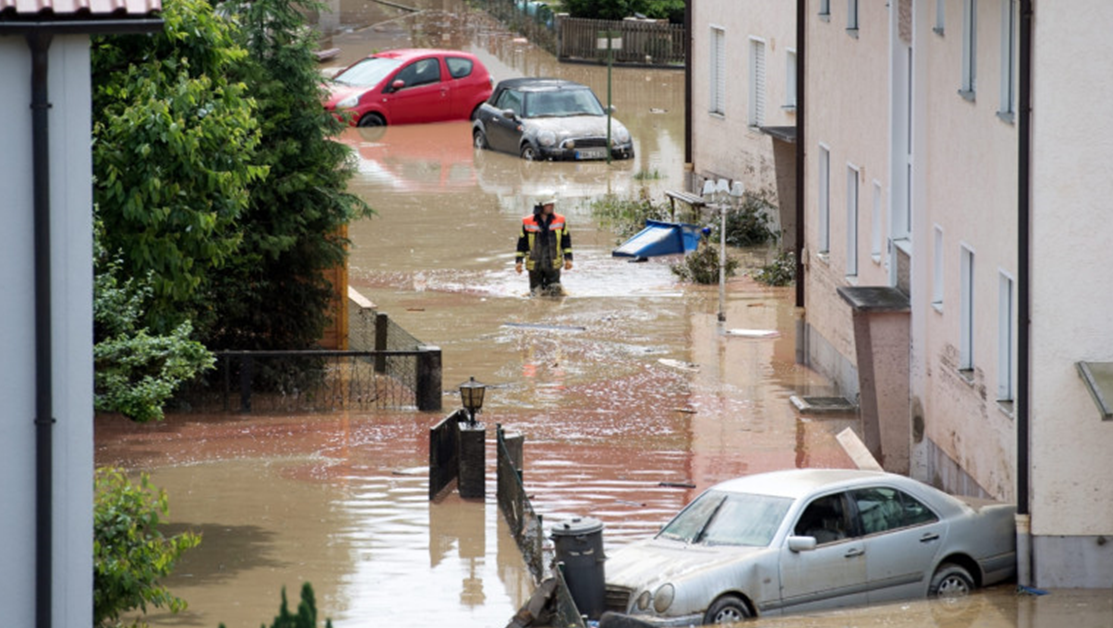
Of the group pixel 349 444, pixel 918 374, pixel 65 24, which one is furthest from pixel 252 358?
pixel 65 24

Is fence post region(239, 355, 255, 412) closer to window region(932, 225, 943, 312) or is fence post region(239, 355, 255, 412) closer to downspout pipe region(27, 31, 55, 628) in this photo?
window region(932, 225, 943, 312)

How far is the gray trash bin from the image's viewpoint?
1481cm

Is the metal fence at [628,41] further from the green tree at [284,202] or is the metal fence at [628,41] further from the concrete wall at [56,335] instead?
the concrete wall at [56,335]

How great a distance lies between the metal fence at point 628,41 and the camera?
5303 centimetres

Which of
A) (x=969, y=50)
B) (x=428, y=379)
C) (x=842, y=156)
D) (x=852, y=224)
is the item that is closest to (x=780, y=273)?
(x=842, y=156)

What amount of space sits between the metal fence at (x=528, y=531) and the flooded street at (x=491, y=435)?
156mm

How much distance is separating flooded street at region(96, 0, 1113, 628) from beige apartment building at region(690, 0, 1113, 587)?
2.66 ft

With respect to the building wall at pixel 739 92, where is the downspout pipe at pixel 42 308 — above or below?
below

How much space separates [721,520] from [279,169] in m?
9.00

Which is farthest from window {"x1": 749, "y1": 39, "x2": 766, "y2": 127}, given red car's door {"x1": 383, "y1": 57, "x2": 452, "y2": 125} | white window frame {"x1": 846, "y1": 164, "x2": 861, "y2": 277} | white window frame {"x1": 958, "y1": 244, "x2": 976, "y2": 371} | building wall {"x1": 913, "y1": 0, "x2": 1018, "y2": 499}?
white window frame {"x1": 958, "y1": 244, "x2": 976, "y2": 371}

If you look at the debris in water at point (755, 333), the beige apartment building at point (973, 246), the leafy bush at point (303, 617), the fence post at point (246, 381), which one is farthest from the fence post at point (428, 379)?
the leafy bush at point (303, 617)

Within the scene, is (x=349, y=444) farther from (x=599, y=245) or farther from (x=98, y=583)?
(x=599, y=245)

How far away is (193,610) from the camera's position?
15.0 meters

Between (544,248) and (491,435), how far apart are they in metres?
8.15
